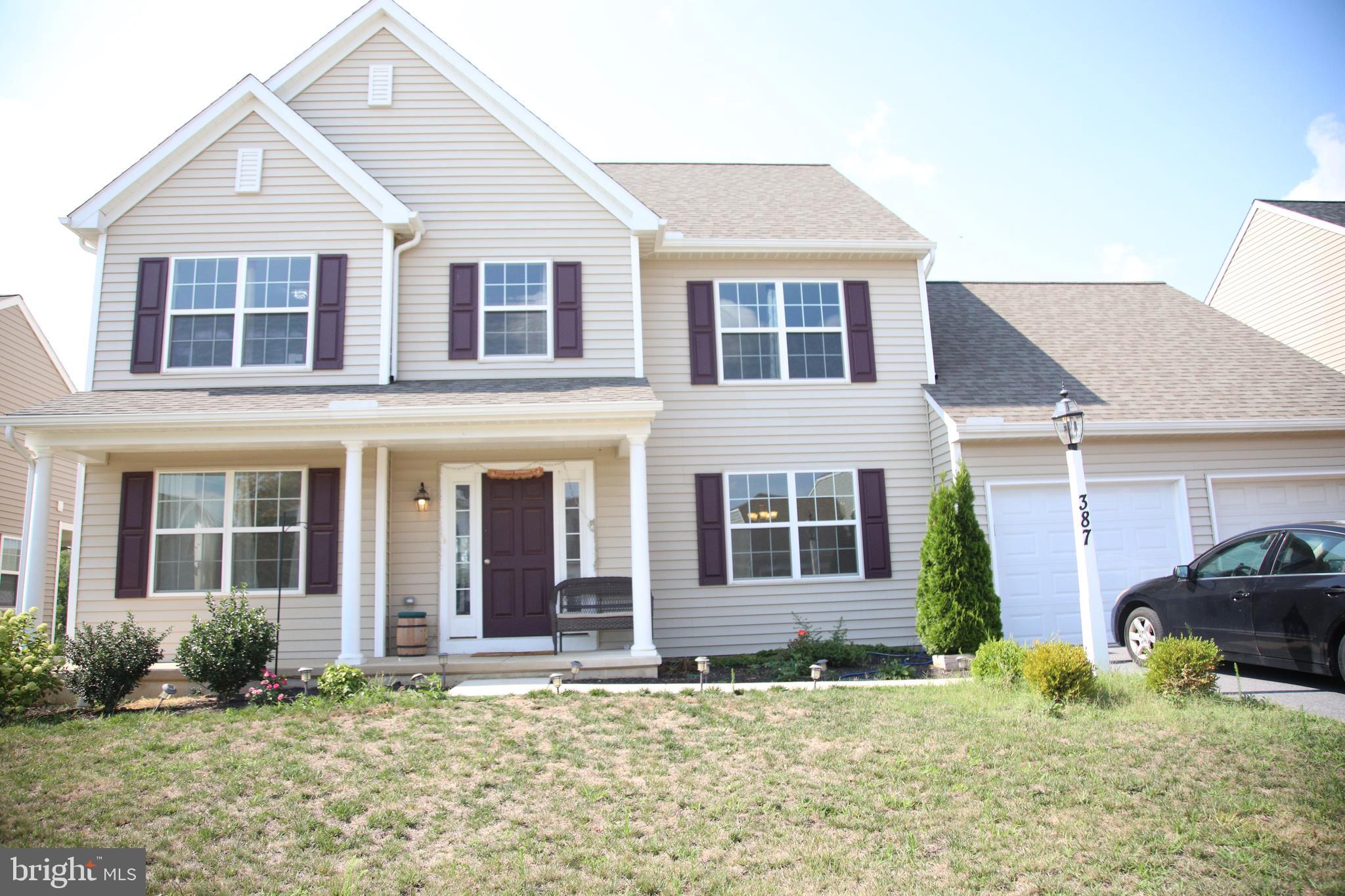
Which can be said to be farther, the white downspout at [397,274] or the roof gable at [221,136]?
the white downspout at [397,274]

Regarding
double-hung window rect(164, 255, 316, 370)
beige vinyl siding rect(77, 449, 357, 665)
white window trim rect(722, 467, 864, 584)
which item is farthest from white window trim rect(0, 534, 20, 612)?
white window trim rect(722, 467, 864, 584)

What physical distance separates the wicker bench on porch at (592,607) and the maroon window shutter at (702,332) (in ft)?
10.1

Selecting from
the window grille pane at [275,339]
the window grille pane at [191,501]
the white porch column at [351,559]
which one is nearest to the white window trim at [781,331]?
the white porch column at [351,559]

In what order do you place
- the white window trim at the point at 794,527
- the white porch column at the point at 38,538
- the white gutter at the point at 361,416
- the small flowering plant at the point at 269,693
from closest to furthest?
the small flowering plant at the point at 269,693 < the white porch column at the point at 38,538 < the white gutter at the point at 361,416 < the white window trim at the point at 794,527

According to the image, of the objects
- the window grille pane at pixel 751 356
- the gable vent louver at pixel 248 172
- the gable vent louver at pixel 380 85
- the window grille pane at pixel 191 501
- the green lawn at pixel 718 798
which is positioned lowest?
the green lawn at pixel 718 798

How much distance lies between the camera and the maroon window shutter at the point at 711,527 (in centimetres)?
1117

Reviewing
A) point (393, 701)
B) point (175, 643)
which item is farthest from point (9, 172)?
point (393, 701)

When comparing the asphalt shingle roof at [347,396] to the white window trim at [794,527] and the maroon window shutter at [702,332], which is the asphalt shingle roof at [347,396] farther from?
the white window trim at [794,527]

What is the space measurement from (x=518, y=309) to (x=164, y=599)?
18.5 feet

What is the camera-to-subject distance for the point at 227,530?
10.5 metres

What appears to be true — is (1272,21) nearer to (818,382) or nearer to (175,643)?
(818,382)

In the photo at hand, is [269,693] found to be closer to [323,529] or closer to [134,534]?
[323,529]

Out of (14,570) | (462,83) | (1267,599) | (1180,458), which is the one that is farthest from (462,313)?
(14,570)

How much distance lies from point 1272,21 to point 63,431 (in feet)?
43.8
